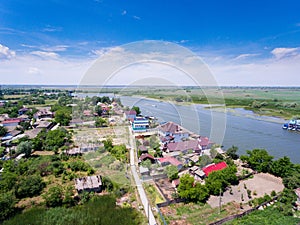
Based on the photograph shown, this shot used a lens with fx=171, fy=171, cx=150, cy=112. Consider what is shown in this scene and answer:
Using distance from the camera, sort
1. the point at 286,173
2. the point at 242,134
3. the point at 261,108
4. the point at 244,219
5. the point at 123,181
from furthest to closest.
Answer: the point at 261,108 < the point at 242,134 < the point at 286,173 < the point at 123,181 < the point at 244,219

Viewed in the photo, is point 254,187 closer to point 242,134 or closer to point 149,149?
point 149,149

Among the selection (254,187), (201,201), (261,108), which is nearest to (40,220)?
(201,201)

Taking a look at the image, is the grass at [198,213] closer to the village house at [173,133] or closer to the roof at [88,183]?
the roof at [88,183]

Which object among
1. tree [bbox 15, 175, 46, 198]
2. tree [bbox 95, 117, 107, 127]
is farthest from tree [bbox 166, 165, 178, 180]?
tree [bbox 95, 117, 107, 127]

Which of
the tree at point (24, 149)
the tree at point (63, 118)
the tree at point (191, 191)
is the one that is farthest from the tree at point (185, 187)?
Result: the tree at point (63, 118)

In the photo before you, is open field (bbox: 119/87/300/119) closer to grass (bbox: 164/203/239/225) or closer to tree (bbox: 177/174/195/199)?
tree (bbox: 177/174/195/199)
